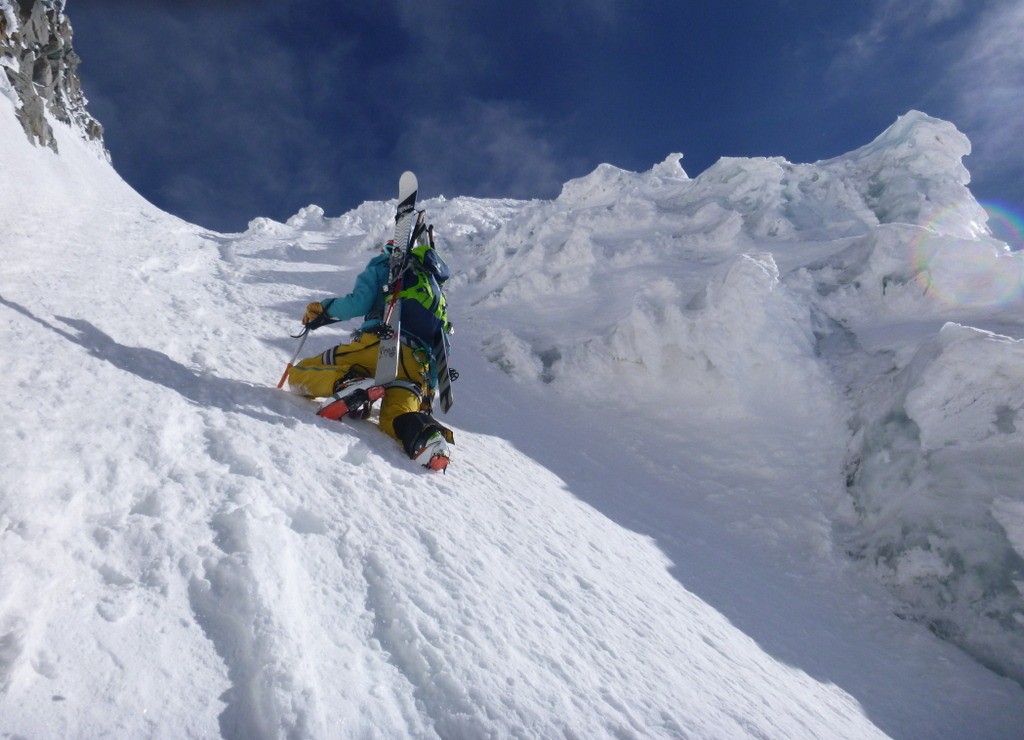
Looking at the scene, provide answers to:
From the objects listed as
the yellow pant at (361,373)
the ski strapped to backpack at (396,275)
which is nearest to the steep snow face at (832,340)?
the yellow pant at (361,373)

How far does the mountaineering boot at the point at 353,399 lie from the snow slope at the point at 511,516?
124 millimetres

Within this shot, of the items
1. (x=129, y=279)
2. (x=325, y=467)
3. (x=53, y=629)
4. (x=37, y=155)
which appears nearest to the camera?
(x=53, y=629)

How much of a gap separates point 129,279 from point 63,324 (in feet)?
9.42

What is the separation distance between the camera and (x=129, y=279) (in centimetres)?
630

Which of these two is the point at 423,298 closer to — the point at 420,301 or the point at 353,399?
the point at 420,301

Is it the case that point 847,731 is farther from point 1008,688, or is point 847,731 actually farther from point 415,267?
point 415,267

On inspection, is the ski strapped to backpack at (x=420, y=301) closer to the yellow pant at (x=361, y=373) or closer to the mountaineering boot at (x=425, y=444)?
the yellow pant at (x=361, y=373)

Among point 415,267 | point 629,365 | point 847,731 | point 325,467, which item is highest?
point 629,365

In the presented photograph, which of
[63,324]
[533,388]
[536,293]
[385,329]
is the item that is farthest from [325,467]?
[536,293]

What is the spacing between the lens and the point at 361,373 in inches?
180

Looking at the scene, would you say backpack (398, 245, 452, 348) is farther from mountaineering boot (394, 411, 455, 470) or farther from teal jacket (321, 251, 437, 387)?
mountaineering boot (394, 411, 455, 470)

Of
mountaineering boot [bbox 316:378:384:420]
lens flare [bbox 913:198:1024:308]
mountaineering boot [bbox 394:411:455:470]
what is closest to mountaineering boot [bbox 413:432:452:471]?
mountaineering boot [bbox 394:411:455:470]

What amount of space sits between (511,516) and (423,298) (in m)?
2.21

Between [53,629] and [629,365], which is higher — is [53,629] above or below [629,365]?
below
